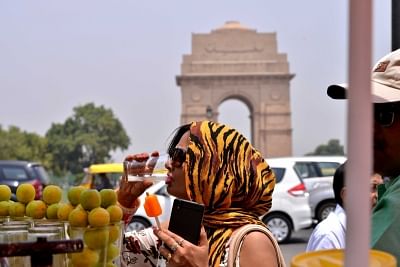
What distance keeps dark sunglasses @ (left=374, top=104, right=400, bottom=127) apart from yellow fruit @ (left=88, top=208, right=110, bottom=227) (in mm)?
766

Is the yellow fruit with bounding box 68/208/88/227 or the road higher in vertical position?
the yellow fruit with bounding box 68/208/88/227

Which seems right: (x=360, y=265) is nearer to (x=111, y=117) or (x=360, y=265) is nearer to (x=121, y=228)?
(x=121, y=228)

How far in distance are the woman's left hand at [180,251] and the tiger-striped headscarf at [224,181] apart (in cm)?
18

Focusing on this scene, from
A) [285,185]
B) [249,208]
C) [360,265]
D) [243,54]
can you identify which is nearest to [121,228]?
[249,208]

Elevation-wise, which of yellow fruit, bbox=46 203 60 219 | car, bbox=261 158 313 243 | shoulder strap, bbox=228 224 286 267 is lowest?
car, bbox=261 158 313 243

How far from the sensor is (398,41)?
A: 13.8 feet

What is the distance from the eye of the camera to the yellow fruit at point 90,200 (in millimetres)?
1676

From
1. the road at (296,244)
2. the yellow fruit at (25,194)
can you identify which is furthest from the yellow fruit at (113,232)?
the road at (296,244)

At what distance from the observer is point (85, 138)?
73938 mm

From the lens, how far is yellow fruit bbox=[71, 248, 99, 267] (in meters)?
1.58

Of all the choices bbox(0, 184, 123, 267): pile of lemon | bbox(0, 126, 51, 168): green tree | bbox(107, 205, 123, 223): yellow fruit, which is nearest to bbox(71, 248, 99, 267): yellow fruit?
bbox(0, 184, 123, 267): pile of lemon

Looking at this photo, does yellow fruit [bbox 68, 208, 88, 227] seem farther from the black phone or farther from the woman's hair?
the woman's hair

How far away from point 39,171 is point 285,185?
18.5 ft

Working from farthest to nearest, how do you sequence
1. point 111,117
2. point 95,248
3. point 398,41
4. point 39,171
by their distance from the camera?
point 111,117 < point 39,171 < point 398,41 < point 95,248
